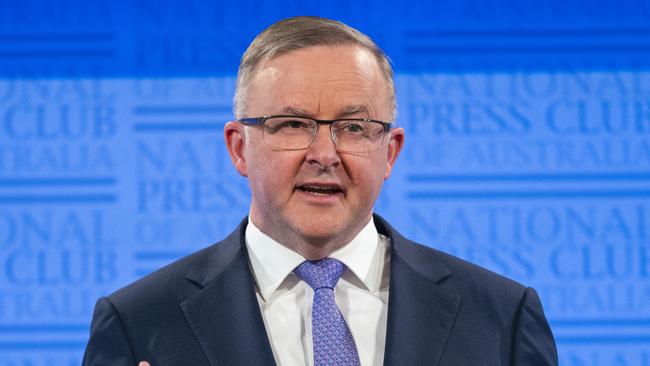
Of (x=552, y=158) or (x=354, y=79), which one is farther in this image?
(x=552, y=158)

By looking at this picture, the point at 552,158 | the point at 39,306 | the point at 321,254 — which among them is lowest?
the point at 39,306

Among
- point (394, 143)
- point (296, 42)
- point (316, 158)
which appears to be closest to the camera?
point (316, 158)

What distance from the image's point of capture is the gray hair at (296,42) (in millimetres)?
1708

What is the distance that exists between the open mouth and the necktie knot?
149mm

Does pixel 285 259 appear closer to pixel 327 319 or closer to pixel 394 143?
pixel 327 319

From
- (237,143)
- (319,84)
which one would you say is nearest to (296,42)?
(319,84)

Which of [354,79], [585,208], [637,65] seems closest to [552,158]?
[585,208]

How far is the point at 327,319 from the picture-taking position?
5.39 ft

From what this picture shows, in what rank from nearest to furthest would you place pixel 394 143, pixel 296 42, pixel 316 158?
pixel 316 158 → pixel 296 42 → pixel 394 143

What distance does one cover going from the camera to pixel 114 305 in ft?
5.44

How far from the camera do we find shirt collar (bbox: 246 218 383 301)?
5.60 feet

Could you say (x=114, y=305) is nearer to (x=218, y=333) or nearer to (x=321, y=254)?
(x=218, y=333)

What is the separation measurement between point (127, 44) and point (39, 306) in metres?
0.80

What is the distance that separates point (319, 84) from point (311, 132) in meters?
0.09
